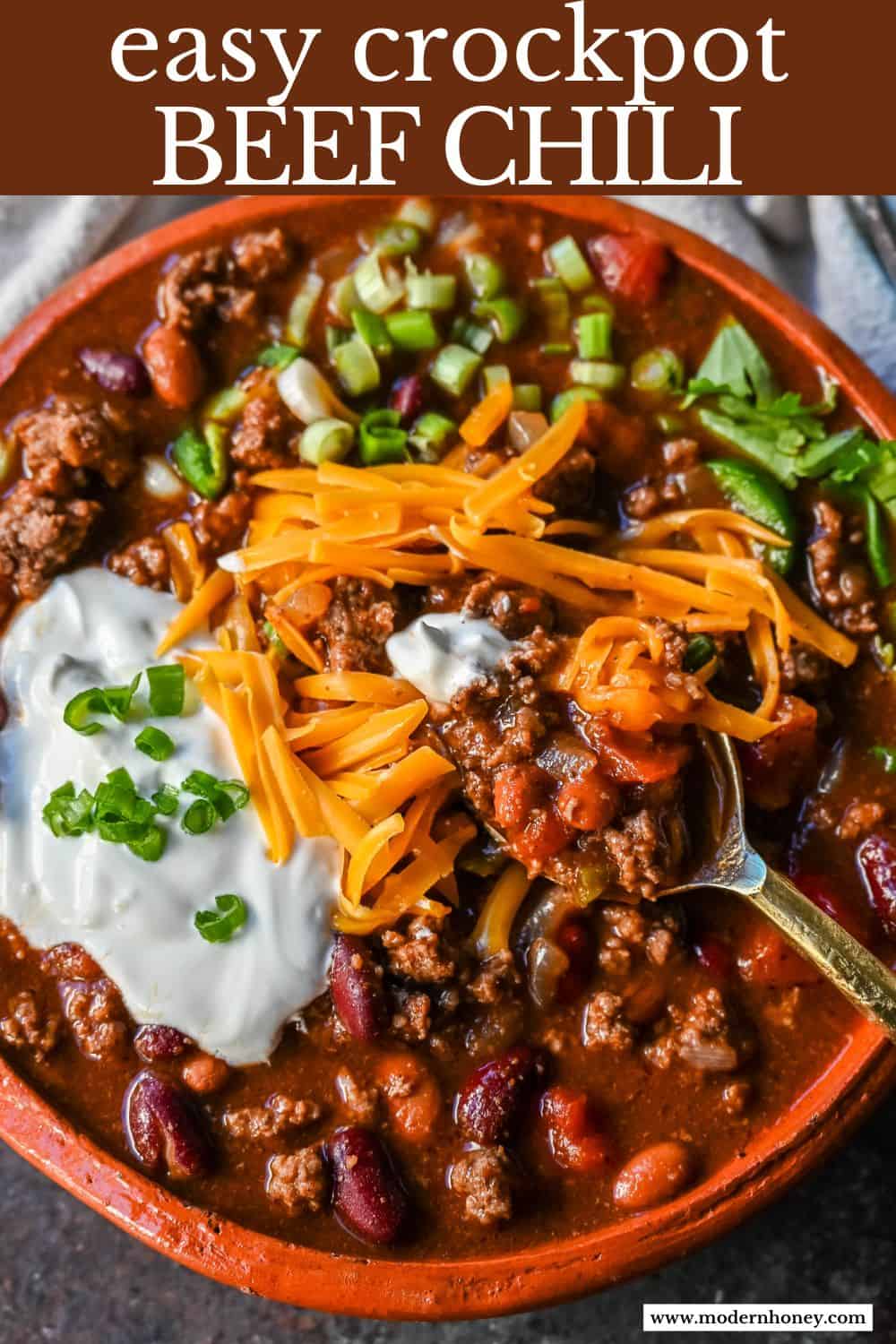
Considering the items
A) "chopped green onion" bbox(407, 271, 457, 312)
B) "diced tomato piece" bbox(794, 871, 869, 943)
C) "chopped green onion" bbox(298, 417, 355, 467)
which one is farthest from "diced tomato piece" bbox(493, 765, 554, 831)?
"chopped green onion" bbox(407, 271, 457, 312)

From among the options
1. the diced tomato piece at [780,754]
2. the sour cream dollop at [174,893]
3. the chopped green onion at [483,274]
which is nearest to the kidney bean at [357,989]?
the sour cream dollop at [174,893]

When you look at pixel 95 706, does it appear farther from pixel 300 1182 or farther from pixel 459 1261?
pixel 459 1261

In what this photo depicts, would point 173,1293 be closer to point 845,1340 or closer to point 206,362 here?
point 845,1340

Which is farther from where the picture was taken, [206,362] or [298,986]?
[206,362]

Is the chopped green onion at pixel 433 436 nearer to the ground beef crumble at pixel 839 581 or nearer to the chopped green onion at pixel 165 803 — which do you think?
the ground beef crumble at pixel 839 581

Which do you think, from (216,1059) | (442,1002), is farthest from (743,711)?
(216,1059)

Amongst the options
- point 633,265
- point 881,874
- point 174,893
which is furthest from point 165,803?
point 633,265
